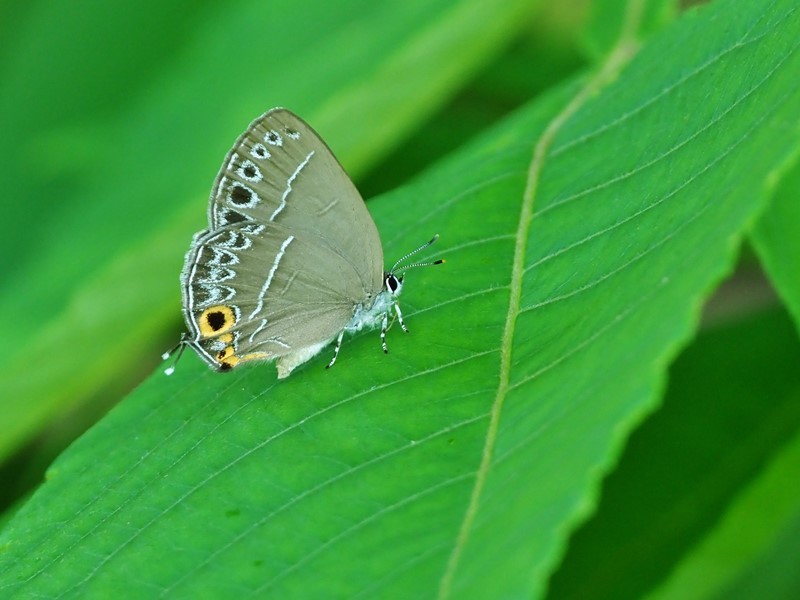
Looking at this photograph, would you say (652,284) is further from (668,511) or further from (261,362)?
(668,511)

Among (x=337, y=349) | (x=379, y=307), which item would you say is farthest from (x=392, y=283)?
(x=337, y=349)

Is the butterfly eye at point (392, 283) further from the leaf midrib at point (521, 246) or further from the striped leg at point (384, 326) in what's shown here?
the leaf midrib at point (521, 246)

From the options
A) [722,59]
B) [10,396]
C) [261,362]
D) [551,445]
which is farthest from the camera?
[10,396]

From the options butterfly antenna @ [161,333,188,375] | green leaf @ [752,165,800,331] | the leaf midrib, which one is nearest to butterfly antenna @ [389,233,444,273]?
the leaf midrib

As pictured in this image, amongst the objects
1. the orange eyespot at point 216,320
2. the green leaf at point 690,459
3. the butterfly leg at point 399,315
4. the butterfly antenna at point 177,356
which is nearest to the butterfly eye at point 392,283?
the butterfly leg at point 399,315

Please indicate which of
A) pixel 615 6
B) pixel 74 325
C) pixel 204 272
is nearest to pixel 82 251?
pixel 74 325
